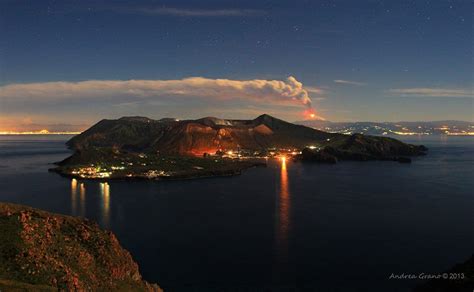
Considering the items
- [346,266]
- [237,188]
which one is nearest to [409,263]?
[346,266]

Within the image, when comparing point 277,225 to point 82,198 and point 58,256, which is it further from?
point 82,198

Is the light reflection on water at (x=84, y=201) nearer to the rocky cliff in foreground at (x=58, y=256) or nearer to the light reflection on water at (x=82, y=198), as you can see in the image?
the light reflection on water at (x=82, y=198)

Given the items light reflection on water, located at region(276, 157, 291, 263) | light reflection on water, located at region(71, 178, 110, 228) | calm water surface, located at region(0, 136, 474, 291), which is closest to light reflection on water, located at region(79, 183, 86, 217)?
light reflection on water, located at region(71, 178, 110, 228)

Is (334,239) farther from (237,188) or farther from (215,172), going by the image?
(215,172)

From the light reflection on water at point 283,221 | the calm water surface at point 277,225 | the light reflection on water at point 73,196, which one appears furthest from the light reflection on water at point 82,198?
the light reflection on water at point 283,221

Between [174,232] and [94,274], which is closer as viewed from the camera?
[94,274]

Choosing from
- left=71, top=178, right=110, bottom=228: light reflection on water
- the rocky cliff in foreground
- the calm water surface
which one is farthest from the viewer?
left=71, top=178, right=110, bottom=228: light reflection on water

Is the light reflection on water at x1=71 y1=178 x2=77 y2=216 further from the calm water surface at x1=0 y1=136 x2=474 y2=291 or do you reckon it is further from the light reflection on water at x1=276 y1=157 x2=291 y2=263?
the light reflection on water at x1=276 y1=157 x2=291 y2=263
